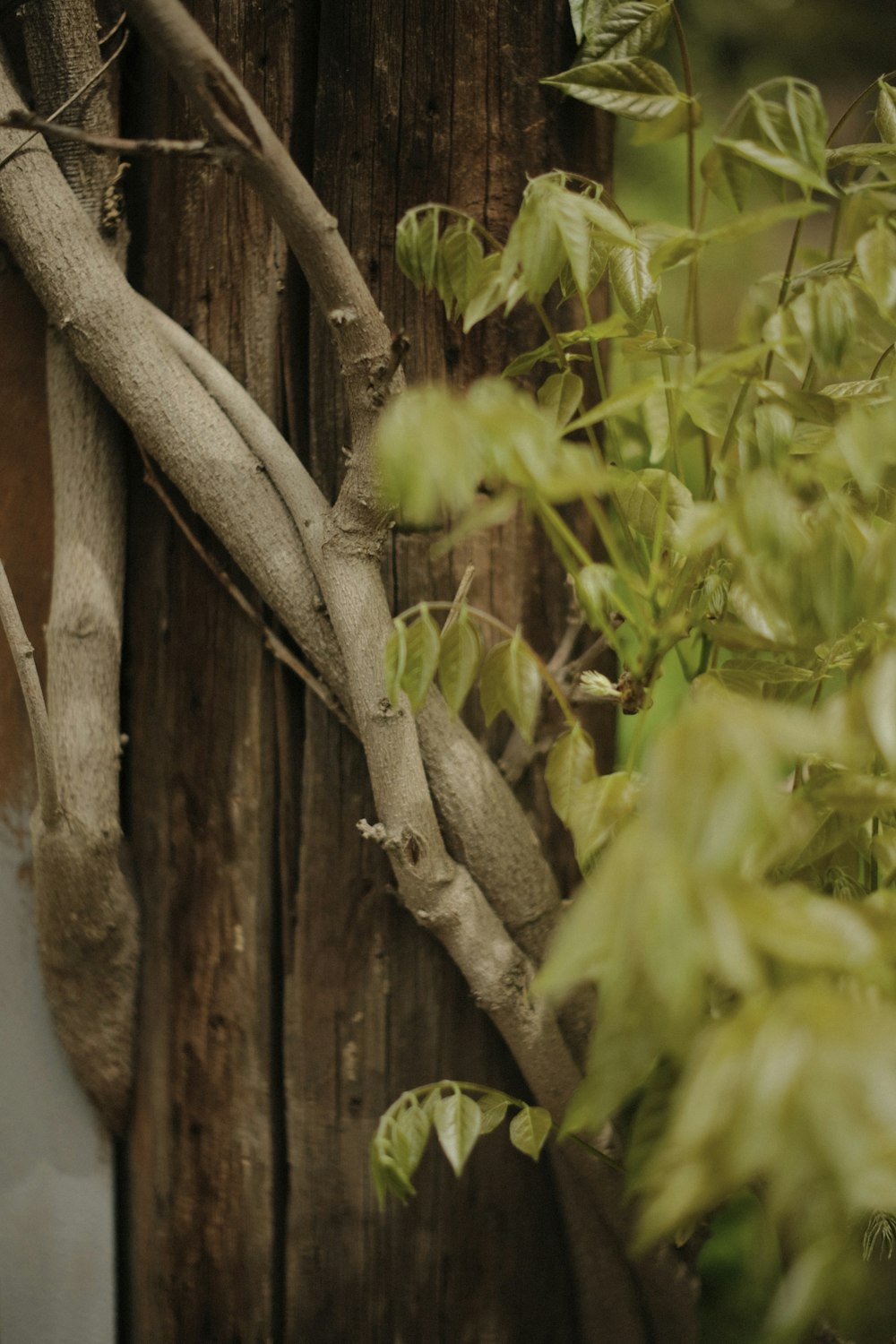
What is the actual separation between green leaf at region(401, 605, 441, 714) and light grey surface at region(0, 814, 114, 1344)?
562 mm

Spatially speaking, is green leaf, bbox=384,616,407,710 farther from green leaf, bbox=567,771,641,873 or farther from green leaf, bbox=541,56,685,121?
green leaf, bbox=541,56,685,121

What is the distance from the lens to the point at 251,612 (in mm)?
859

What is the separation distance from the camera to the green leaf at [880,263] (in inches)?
21.1

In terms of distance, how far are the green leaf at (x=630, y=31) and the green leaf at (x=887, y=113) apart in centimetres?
18

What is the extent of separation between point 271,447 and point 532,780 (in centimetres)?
42

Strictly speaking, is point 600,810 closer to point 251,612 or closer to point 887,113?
point 251,612

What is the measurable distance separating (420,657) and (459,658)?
1.4 inches

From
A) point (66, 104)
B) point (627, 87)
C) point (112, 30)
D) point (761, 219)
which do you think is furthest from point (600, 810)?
point (112, 30)

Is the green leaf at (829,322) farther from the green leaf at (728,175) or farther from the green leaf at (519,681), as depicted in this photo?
the green leaf at (519,681)

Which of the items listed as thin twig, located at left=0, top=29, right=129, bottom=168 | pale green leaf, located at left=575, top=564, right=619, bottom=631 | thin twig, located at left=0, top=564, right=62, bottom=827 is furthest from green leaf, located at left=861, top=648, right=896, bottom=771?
thin twig, located at left=0, top=29, right=129, bottom=168

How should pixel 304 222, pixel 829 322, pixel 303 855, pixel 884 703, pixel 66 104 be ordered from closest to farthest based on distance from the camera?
1. pixel 884 703
2. pixel 829 322
3. pixel 304 222
4. pixel 66 104
5. pixel 303 855

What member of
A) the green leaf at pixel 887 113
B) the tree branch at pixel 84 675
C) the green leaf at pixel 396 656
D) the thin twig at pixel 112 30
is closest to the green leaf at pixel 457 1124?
the green leaf at pixel 396 656

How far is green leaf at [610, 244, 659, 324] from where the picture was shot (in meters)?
0.65

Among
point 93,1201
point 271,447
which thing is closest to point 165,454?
point 271,447
